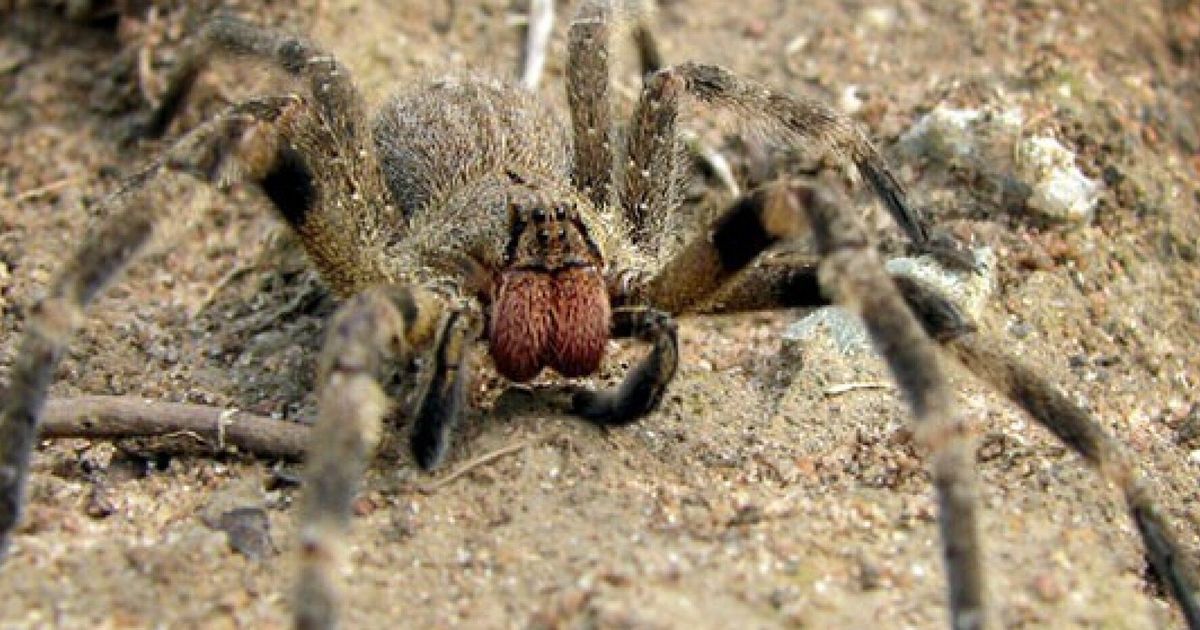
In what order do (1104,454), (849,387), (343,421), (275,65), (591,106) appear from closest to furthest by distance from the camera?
(343,421), (1104,454), (849,387), (591,106), (275,65)

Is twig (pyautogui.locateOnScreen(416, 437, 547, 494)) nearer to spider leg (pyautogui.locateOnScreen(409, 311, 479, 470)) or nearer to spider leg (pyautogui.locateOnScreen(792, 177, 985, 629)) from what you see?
spider leg (pyautogui.locateOnScreen(409, 311, 479, 470))

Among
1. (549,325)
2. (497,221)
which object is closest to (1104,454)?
(549,325)

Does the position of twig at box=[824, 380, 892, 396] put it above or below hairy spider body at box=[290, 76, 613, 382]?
below

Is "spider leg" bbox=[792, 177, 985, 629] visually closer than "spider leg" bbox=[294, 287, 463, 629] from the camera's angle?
No

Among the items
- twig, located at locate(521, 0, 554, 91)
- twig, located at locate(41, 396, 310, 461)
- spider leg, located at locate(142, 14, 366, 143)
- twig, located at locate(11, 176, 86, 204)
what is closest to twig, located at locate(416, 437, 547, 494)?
twig, located at locate(41, 396, 310, 461)

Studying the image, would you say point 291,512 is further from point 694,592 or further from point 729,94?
point 729,94

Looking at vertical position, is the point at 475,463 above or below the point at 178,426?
above

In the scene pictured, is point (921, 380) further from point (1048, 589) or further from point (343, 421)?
point (343, 421)
